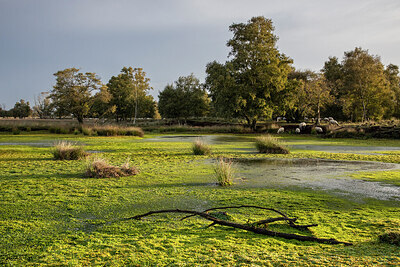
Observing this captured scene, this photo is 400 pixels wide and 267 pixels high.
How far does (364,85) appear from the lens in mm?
47188

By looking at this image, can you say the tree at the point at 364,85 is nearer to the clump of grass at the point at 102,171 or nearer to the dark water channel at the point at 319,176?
the dark water channel at the point at 319,176

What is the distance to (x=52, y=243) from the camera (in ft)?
12.8

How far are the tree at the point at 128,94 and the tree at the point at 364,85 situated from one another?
47600 mm

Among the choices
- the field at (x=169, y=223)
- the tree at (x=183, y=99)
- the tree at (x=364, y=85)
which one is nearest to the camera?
the field at (x=169, y=223)

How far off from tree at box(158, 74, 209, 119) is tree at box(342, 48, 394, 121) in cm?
3223

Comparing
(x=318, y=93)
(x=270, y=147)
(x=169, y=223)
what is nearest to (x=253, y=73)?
(x=318, y=93)

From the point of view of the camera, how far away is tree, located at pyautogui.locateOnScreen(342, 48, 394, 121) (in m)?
45.7

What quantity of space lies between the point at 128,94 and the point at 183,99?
15.5 metres

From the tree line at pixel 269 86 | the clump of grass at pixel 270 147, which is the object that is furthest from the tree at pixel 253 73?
the clump of grass at pixel 270 147

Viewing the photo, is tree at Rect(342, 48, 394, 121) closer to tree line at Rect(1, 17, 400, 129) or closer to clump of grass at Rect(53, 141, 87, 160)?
tree line at Rect(1, 17, 400, 129)

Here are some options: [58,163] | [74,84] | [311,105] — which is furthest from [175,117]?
[58,163]

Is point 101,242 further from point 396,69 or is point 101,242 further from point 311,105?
point 396,69

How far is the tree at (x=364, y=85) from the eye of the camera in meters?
45.7

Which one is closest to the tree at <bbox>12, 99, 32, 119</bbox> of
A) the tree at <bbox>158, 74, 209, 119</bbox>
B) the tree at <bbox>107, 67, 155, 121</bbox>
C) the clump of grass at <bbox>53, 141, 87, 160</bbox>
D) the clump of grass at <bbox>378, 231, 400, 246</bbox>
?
the tree at <bbox>107, 67, 155, 121</bbox>
